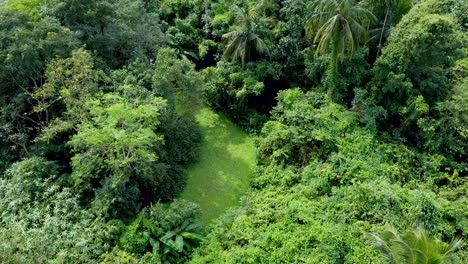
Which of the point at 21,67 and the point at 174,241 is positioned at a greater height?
the point at 21,67

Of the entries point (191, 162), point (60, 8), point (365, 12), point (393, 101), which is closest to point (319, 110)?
point (393, 101)

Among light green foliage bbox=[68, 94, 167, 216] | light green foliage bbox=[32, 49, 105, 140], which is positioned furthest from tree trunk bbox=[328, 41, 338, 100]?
light green foliage bbox=[32, 49, 105, 140]

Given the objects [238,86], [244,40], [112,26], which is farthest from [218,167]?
[112,26]

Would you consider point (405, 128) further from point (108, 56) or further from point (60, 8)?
point (60, 8)

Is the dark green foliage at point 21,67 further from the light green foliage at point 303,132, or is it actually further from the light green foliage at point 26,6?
the light green foliage at point 303,132

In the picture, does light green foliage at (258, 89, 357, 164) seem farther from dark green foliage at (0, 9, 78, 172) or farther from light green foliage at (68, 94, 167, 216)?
dark green foliage at (0, 9, 78, 172)

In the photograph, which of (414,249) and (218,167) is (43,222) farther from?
(414,249)
